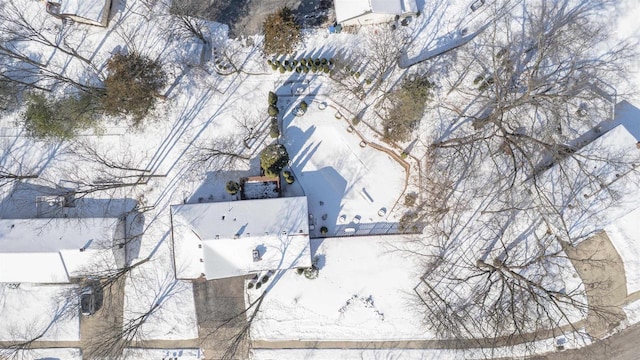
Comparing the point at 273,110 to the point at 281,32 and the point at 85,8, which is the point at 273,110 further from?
the point at 85,8

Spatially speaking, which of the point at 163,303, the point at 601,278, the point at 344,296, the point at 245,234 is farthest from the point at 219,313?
the point at 601,278

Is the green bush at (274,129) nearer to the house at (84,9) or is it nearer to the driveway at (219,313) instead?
the driveway at (219,313)

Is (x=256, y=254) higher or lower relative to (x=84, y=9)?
lower

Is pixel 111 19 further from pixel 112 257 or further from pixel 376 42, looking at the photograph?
pixel 376 42

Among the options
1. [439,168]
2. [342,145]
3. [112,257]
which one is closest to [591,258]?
[439,168]

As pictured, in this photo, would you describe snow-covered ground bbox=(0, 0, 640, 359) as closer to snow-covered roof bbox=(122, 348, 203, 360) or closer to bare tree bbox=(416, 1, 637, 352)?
snow-covered roof bbox=(122, 348, 203, 360)

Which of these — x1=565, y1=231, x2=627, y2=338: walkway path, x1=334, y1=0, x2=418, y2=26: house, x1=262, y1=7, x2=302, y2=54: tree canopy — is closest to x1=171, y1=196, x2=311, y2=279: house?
x1=262, y1=7, x2=302, y2=54: tree canopy
